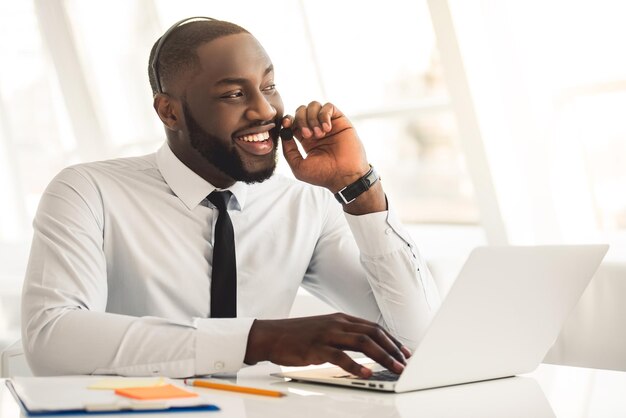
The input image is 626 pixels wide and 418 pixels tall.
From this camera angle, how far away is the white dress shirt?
1661mm

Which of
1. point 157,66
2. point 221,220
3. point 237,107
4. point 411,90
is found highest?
point 157,66

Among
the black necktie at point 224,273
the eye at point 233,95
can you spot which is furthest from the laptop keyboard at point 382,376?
the eye at point 233,95

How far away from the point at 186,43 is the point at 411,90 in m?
8.40

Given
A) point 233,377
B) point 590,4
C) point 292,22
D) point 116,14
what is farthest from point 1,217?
point 233,377

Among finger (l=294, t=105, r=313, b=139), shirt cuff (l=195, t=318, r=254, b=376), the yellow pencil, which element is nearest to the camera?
the yellow pencil

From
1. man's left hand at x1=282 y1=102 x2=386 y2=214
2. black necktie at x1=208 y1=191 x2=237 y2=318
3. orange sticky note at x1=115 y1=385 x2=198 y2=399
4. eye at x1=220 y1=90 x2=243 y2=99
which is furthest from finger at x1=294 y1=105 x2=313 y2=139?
orange sticky note at x1=115 y1=385 x2=198 y2=399

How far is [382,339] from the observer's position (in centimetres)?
155

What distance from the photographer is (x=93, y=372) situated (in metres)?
1.67

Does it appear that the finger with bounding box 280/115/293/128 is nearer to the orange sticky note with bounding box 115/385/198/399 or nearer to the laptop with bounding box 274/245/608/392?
the laptop with bounding box 274/245/608/392

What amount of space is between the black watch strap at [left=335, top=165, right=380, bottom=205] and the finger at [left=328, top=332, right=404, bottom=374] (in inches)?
25.4

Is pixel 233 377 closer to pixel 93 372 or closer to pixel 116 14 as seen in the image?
pixel 93 372

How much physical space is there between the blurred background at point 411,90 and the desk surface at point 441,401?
1032 mm

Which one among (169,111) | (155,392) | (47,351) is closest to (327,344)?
(155,392)

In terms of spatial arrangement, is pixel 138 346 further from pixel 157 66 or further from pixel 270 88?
pixel 157 66
